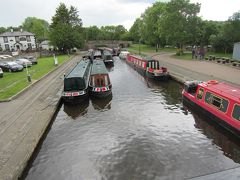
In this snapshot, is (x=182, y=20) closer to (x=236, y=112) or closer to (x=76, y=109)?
(x=76, y=109)

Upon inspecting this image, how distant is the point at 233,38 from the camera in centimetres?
4294

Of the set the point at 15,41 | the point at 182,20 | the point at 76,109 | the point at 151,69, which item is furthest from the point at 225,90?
the point at 15,41

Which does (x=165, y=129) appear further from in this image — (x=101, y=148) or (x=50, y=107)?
(x=50, y=107)

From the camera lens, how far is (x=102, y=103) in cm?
2062


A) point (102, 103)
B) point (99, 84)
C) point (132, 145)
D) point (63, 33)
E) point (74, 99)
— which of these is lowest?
point (132, 145)

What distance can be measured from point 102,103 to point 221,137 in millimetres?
10712

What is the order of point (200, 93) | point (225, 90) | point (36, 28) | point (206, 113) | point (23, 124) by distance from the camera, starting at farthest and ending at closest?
point (36, 28), point (200, 93), point (206, 113), point (23, 124), point (225, 90)

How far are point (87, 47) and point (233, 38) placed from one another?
6056cm

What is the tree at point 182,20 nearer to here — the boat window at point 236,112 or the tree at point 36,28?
the boat window at point 236,112

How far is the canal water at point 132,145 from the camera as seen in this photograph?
10.6 meters

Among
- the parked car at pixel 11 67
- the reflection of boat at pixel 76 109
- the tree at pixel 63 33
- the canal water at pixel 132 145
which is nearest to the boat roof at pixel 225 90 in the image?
the canal water at pixel 132 145

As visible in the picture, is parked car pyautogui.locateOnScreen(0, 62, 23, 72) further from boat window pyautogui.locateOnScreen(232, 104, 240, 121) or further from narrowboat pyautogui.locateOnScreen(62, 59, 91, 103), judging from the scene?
boat window pyautogui.locateOnScreen(232, 104, 240, 121)

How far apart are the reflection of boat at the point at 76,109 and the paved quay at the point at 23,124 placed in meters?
1.08

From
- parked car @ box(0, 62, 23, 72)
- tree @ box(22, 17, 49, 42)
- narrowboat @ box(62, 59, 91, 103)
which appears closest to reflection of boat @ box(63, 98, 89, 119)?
narrowboat @ box(62, 59, 91, 103)
